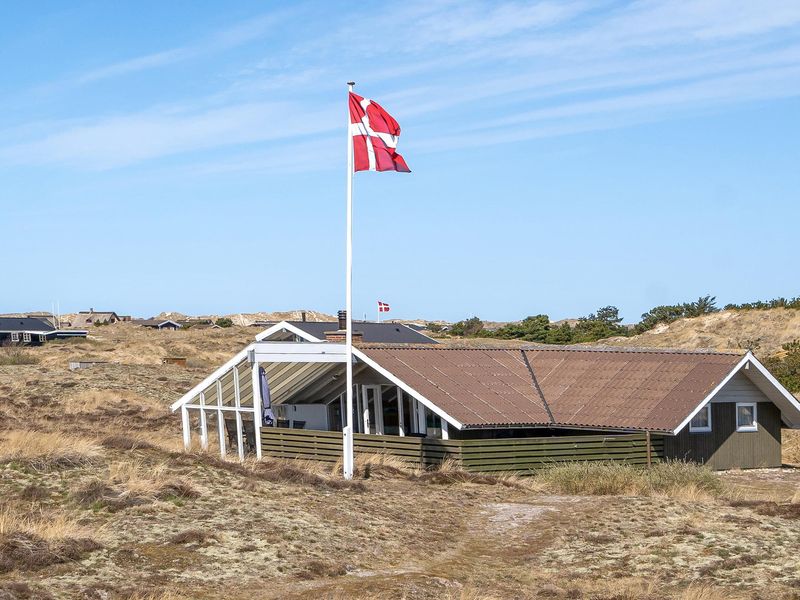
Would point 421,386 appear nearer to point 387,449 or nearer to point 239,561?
point 387,449

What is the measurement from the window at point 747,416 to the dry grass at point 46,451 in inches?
674

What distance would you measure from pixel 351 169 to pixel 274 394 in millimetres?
10373

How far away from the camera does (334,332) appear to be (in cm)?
3259

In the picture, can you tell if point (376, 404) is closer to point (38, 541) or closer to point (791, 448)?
point (791, 448)

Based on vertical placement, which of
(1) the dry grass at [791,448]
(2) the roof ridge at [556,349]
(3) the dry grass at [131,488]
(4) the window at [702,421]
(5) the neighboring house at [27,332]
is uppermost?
(5) the neighboring house at [27,332]

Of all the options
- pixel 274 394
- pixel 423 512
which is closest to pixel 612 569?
pixel 423 512

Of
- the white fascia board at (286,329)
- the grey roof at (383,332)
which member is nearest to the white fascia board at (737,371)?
the white fascia board at (286,329)

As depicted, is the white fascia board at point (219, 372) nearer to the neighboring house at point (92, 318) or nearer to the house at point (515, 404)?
the house at point (515, 404)

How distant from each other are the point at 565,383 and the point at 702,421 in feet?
12.5

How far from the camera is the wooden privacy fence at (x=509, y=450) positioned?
26.4m

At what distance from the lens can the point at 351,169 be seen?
24172 mm

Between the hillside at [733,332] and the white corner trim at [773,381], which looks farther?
the hillside at [733,332]

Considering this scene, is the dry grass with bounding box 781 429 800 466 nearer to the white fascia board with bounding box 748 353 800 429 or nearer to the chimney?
the white fascia board with bounding box 748 353 800 429

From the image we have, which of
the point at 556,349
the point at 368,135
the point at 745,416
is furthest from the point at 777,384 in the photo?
the point at 368,135
